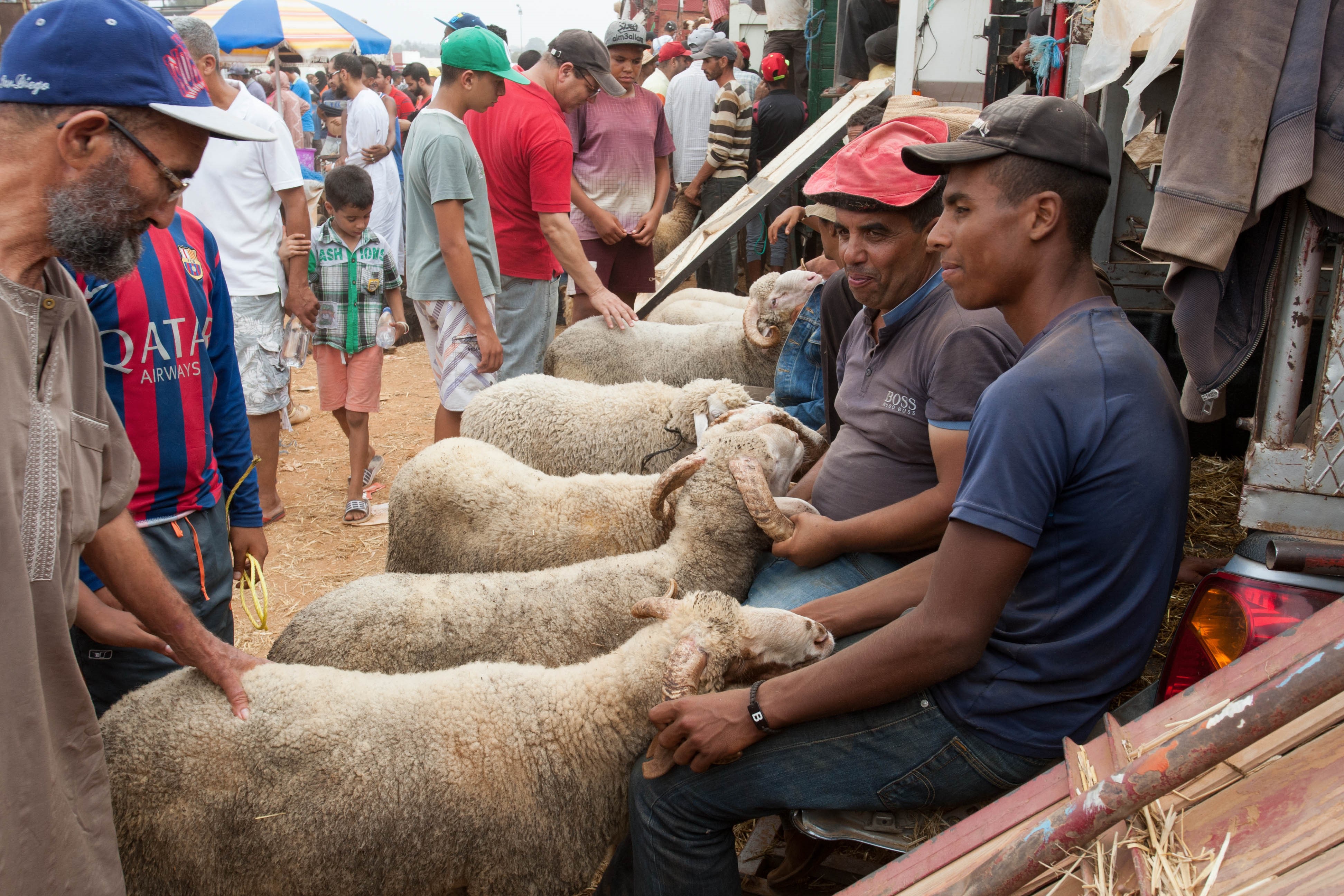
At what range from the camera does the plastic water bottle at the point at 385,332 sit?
231 inches

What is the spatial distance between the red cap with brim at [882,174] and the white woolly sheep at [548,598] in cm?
89

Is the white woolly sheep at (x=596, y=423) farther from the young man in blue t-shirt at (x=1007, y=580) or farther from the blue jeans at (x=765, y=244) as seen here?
the blue jeans at (x=765, y=244)

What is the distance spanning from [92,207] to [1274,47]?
225 cm

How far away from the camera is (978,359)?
7.66ft

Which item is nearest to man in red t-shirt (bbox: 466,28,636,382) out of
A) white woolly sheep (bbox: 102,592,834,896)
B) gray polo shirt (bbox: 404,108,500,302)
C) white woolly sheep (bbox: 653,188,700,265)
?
gray polo shirt (bbox: 404,108,500,302)

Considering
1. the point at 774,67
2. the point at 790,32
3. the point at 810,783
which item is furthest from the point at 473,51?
the point at 790,32

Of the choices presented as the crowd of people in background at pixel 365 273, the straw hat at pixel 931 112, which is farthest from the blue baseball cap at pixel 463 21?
the straw hat at pixel 931 112

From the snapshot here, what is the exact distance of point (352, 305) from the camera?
578 centimetres

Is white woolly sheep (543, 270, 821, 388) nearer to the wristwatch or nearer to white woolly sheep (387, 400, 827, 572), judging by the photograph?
white woolly sheep (387, 400, 827, 572)

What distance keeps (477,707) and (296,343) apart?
4.08 meters

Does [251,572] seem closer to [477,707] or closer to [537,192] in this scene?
[477,707]

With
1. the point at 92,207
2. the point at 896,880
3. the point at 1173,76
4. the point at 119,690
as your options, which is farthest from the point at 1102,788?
the point at 1173,76

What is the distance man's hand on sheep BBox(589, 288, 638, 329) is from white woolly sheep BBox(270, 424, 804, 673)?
242cm

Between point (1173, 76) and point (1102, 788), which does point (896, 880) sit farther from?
point (1173, 76)
